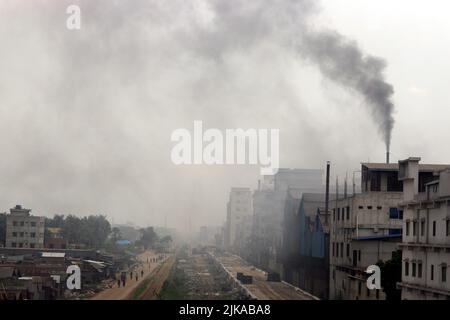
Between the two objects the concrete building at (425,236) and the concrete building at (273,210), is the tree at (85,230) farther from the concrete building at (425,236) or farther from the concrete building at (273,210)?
the concrete building at (425,236)

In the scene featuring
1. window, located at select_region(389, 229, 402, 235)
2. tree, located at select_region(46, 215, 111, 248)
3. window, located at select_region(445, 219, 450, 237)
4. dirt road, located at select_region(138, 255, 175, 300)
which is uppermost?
window, located at select_region(445, 219, 450, 237)

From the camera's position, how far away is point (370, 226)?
50750 mm

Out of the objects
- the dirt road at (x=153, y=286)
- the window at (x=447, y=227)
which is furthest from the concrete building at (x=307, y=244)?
the window at (x=447, y=227)

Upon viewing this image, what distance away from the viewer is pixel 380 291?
46656 mm

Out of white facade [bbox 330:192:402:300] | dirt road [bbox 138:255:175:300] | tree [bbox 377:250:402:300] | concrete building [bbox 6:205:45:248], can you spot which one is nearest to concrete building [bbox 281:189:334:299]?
white facade [bbox 330:192:402:300]

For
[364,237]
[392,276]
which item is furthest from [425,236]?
[364,237]

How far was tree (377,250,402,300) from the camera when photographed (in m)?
44.0

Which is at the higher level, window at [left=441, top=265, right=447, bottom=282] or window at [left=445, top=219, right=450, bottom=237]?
window at [left=445, top=219, right=450, bottom=237]

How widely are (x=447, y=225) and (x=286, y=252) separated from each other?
139ft

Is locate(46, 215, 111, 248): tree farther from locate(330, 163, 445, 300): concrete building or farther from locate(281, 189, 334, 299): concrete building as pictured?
locate(330, 163, 445, 300): concrete building

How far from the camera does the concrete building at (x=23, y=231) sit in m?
106

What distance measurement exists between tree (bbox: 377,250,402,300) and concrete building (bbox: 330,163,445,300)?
246cm

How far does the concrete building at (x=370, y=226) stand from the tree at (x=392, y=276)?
246 cm

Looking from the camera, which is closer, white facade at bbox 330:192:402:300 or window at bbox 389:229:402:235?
white facade at bbox 330:192:402:300
